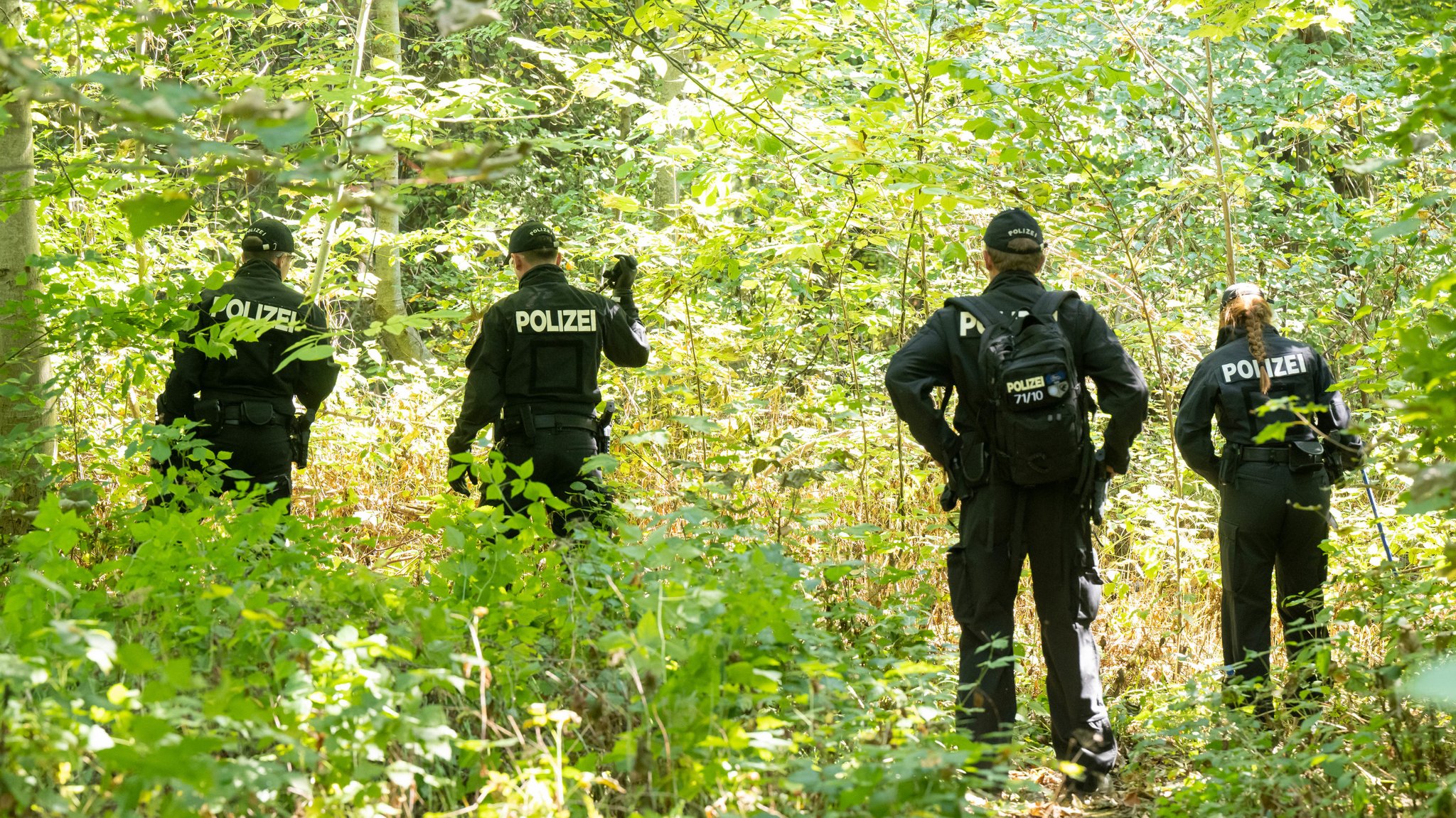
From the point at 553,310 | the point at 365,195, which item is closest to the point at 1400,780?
the point at 365,195

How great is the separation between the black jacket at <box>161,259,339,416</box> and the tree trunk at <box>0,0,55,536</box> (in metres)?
0.60

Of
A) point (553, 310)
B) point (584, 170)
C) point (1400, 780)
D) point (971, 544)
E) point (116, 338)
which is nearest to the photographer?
point (1400, 780)

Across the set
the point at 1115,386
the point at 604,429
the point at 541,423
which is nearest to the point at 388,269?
the point at 604,429

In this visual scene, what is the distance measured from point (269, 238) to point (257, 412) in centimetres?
93

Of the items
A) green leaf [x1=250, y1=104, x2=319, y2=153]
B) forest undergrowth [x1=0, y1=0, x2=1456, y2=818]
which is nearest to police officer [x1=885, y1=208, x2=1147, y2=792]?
forest undergrowth [x1=0, y1=0, x2=1456, y2=818]

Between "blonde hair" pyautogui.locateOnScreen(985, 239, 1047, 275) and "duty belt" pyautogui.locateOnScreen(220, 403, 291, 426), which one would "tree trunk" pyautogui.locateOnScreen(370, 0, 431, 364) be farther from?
"blonde hair" pyautogui.locateOnScreen(985, 239, 1047, 275)

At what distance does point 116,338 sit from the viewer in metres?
4.70

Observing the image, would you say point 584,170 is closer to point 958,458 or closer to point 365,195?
point 958,458

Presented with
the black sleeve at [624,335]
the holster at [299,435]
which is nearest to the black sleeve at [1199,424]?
the black sleeve at [624,335]

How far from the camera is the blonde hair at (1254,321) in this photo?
5.21 metres

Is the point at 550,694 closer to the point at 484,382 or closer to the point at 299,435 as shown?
the point at 484,382

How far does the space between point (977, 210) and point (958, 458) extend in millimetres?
3071

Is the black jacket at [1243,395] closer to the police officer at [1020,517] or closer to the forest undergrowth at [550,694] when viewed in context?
the forest undergrowth at [550,694]

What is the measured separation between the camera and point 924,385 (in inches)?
170
